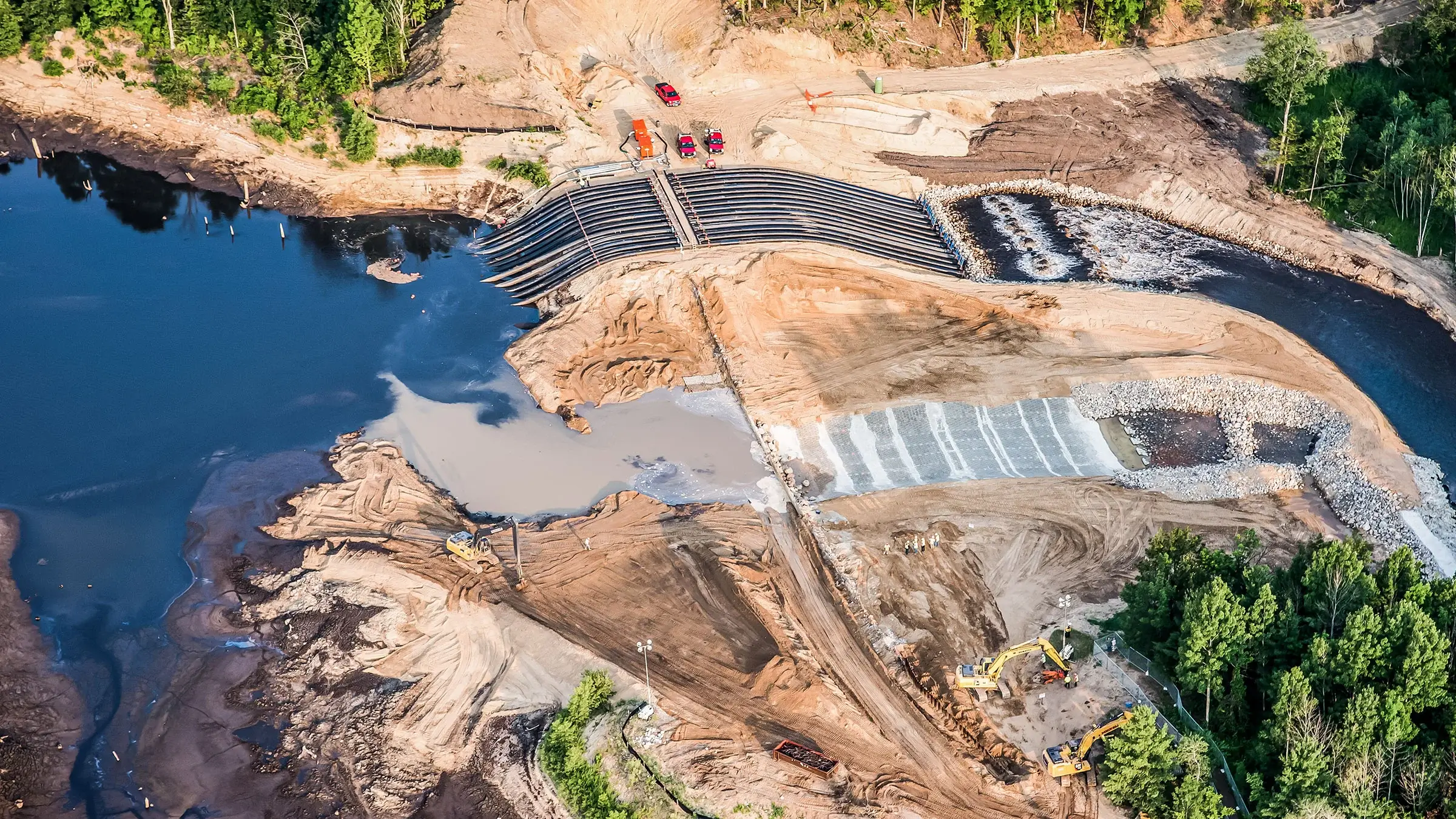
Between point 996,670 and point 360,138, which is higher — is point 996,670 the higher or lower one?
the lower one

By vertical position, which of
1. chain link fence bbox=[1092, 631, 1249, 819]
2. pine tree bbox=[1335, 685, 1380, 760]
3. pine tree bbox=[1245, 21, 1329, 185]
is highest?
pine tree bbox=[1245, 21, 1329, 185]

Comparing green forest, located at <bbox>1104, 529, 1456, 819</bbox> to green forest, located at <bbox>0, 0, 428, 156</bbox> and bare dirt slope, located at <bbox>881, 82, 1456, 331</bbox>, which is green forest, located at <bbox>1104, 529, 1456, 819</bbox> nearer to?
bare dirt slope, located at <bbox>881, 82, 1456, 331</bbox>

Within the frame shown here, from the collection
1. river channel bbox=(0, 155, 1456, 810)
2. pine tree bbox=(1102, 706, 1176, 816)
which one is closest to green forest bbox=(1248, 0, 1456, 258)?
river channel bbox=(0, 155, 1456, 810)

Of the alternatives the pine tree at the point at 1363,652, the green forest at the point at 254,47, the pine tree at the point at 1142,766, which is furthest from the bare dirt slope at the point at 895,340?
the green forest at the point at 254,47

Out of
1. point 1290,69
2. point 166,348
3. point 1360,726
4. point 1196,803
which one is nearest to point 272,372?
point 166,348

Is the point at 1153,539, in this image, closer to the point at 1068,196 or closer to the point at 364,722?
the point at 364,722

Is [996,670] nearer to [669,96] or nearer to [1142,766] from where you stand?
[1142,766]
